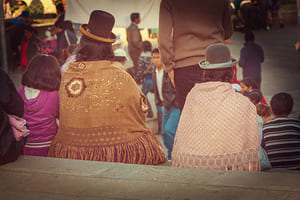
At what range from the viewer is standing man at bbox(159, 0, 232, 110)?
12.2 ft

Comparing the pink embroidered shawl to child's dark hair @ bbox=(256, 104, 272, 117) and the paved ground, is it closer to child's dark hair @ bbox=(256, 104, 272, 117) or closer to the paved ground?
the paved ground

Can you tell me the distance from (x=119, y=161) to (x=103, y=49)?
82cm

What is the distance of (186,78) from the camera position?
3.74 m

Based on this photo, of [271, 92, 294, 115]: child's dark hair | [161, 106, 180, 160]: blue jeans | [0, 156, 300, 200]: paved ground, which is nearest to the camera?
[0, 156, 300, 200]: paved ground

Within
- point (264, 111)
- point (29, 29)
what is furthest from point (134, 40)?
point (264, 111)

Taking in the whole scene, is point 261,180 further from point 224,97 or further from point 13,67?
point 13,67

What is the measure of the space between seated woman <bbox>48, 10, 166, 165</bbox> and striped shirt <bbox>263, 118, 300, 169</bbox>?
877 mm

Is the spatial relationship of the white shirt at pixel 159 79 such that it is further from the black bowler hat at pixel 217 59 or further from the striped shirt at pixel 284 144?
the black bowler hat at pixel 217 59

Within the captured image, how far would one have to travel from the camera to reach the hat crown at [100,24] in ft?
11.4

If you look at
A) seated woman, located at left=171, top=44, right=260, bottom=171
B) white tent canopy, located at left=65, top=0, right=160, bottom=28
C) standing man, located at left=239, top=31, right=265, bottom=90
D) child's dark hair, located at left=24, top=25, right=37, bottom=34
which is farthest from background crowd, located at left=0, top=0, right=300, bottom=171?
child's dark hair, located at left=24, top=25, right=37, bottom=34

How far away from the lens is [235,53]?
13.8 m

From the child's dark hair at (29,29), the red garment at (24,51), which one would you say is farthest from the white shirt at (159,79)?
the red garment at (24,51)

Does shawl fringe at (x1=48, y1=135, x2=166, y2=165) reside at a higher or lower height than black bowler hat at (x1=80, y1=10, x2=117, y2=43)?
lower

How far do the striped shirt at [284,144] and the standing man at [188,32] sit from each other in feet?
2.27
